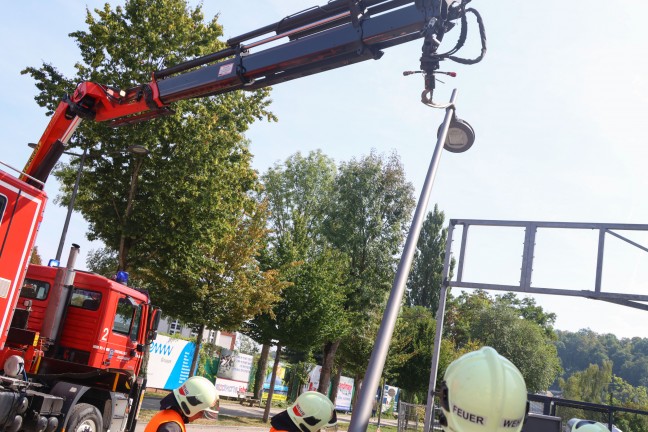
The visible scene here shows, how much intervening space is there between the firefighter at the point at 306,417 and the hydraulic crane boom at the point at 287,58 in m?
3.87

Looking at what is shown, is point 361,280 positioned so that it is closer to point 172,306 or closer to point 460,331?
point 172,306

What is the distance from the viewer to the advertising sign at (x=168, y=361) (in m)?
26.7

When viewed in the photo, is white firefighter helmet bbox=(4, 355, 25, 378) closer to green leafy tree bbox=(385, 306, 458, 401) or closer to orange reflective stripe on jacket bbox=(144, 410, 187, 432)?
orange reflective stripe on jacket bbox=(144, 410, 187, 432)

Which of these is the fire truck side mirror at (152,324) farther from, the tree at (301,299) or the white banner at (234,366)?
the white banner at (234,366)

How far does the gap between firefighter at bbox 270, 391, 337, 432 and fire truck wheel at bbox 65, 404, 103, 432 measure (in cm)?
676

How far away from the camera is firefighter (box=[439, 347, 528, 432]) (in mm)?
2350

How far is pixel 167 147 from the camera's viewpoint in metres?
19.8

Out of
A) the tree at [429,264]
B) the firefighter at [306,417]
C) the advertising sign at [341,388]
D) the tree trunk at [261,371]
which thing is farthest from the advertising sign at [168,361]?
the tree at [429,264]

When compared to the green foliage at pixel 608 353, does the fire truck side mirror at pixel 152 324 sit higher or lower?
lower

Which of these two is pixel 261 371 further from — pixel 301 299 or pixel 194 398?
pixel 194 398

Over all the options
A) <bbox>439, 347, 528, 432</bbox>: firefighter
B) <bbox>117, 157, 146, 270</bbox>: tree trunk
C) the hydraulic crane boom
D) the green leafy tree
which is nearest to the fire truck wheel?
the hydraulic crane boom

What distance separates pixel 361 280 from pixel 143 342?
23.1 metres

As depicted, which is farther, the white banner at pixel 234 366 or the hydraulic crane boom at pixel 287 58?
the white banner at pixel 234 366

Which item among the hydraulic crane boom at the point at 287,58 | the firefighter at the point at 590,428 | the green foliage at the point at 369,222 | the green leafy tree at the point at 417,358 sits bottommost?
the firefighter at the point at 590,428
